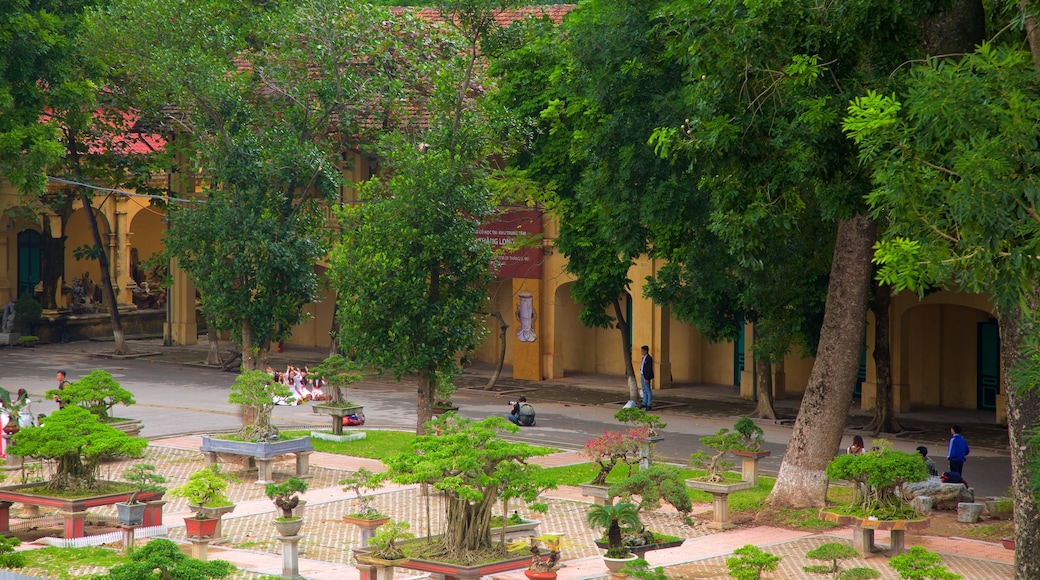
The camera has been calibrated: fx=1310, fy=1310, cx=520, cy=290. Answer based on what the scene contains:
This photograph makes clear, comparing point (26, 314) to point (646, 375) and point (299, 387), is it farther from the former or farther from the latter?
point (646, 375)

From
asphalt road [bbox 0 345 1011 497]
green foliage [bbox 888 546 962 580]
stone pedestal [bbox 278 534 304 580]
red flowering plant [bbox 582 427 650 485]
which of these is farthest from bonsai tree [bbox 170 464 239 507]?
asphalt road [bbox 0 345 1011 497]

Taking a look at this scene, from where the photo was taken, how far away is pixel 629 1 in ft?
74.7

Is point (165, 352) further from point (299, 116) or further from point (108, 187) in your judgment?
point (299, 116)

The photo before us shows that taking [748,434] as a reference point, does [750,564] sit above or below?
below

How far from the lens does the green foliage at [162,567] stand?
35.8 ft

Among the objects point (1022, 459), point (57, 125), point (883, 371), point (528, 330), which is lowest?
point (1022, 459)

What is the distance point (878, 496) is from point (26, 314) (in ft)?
99.4

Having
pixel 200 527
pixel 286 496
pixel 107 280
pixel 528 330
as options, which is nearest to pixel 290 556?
pixel 286 496

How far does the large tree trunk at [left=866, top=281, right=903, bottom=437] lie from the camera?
24.6 meters

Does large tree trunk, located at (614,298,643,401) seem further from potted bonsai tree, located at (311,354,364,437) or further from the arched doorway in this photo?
the arched doorway

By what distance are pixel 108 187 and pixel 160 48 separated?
14.1 meters

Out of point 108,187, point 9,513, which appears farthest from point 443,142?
point 108,187

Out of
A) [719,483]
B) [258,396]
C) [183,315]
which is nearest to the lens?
[719,483]

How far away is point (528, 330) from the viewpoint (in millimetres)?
32656
